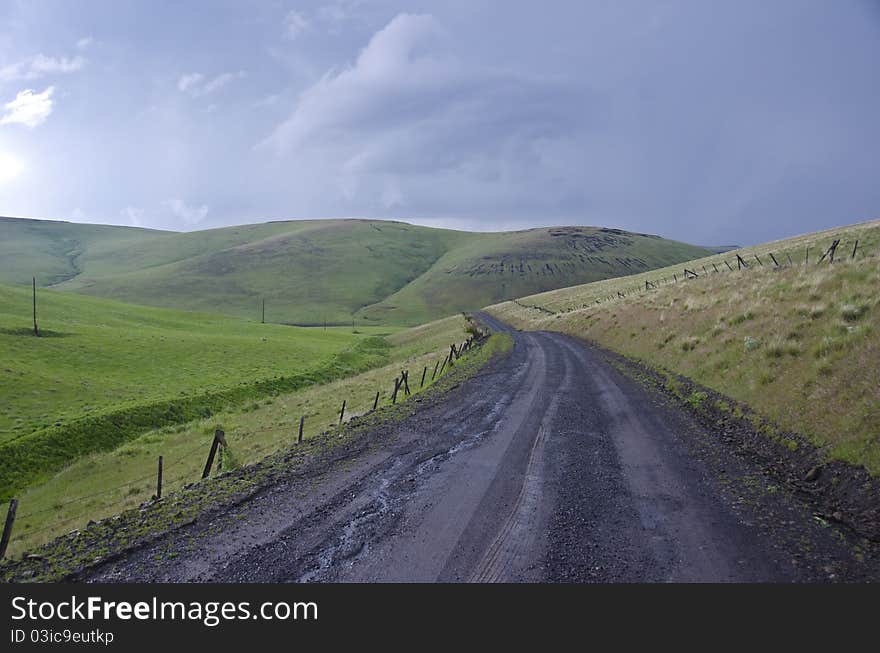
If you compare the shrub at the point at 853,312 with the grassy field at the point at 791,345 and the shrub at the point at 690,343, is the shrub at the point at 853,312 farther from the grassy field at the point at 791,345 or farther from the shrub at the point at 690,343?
the shrub at the point at 690,343

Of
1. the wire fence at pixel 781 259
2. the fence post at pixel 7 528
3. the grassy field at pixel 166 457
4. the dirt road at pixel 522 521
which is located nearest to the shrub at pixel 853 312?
the dirt road at pixel 522 521

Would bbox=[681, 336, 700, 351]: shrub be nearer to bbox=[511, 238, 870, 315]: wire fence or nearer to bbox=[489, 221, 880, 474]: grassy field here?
bbox=[489, 221, 880, 474]: grassy field

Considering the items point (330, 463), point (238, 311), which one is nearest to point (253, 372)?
point (330, 463)

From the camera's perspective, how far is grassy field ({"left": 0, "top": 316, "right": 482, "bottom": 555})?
56.2 ft

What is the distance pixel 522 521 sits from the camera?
8.38m

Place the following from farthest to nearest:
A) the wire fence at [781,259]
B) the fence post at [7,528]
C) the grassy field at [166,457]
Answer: the wire fence at [781,259], the grassy field at [166,457], the fence post at [7,528]

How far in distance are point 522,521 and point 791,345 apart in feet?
41.0

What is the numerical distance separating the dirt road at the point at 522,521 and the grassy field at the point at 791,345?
2220 millimetres

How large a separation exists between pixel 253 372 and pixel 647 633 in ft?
144

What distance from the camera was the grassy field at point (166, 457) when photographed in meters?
17.1

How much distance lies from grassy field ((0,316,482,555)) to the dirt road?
7.63 meters

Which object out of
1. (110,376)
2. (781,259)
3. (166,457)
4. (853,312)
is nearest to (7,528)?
(166,457)

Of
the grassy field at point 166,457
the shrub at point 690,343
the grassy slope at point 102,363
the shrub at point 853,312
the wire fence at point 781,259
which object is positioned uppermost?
the wire fence at point 781,259

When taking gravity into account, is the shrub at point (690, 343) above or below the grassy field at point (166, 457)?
above
